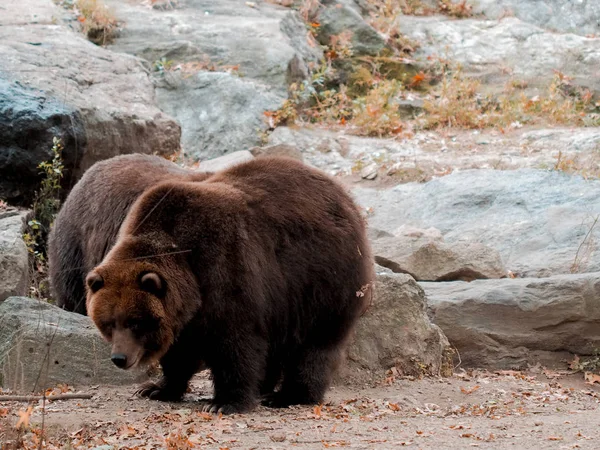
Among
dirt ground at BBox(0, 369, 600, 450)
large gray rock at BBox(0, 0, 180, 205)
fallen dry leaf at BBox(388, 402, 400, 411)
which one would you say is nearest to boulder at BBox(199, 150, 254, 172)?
large gray rock at BBox(0, 0, 180, 205)

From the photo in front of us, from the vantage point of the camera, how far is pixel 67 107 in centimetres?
1099

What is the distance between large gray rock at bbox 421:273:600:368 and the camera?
9734 millimetres

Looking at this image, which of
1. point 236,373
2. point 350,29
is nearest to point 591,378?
point 236,373

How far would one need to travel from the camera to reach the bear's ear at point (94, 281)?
6781 mm

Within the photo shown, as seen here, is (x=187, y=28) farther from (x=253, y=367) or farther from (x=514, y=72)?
(x=253, y=367)

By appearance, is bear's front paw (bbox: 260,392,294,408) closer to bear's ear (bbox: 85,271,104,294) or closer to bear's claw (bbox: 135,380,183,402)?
bear's claw (bbox: 135,380,183,402)

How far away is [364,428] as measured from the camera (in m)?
6.50

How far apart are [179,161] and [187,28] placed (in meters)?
4.94

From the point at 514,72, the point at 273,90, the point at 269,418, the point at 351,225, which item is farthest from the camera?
the point at 514,72

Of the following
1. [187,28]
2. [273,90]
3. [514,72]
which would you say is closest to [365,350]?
[273,90]

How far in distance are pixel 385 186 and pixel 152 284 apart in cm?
853

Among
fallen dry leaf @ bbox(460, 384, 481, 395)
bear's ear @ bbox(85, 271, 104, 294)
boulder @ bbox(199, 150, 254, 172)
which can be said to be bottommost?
boulder @ bbox(199, 150, 254, 172)

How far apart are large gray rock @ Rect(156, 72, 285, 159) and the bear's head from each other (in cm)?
828

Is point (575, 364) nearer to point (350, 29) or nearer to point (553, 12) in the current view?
point (350, 29)
